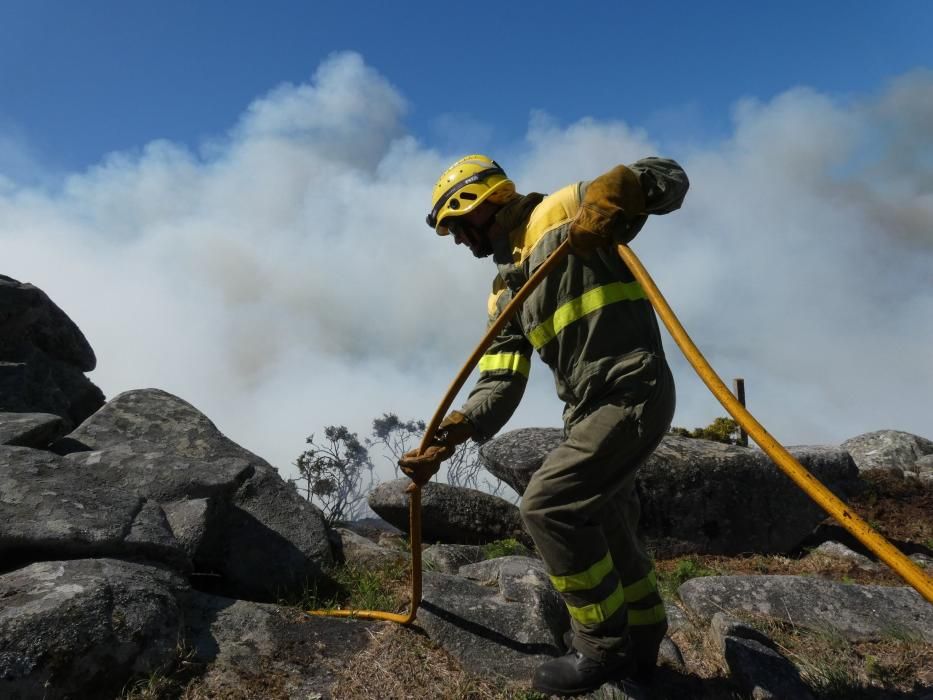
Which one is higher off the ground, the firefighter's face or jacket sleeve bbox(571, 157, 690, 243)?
the firefighter's face

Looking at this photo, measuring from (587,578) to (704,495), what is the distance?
15.1ft

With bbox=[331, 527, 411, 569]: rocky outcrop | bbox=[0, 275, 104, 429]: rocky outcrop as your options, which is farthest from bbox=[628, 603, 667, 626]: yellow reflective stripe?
bbox=[0, 275, 104, 429]: rocky outcrop

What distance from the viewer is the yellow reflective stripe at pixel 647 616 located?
4.04m

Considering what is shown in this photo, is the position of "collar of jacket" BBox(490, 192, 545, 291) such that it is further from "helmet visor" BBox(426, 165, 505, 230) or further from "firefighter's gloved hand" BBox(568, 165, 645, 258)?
"firefighter's gloved hand" BBox(568, 165, 645, 258)

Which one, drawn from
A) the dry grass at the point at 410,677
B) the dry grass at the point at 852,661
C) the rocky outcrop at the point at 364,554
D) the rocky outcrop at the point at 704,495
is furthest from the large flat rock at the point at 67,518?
the rocky outcrop at the point at 704,495

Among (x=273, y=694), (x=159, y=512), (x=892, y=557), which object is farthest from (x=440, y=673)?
(x=892, y=557)

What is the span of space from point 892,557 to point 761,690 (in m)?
1.88

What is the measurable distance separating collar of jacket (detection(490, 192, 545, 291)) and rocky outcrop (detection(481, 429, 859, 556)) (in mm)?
3759

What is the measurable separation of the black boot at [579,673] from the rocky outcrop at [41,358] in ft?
18.8

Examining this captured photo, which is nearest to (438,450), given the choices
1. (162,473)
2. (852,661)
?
(162,473)

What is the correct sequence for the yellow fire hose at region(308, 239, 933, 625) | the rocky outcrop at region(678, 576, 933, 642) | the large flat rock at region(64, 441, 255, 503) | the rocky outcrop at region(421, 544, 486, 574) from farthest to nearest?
the rocky outcrop at region(421, 544, 486, 574) → the large flat rock at region(64, 441, 255, 503) → the rocky outcrop at region(678, 576, 933, 642) → the yellow fire hose at region(308, 239, 933, 625)

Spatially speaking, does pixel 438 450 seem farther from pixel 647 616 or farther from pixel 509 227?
pixel 647 616

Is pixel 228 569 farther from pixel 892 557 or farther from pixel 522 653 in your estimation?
pixel 892 557

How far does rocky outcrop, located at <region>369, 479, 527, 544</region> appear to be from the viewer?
7113mm
